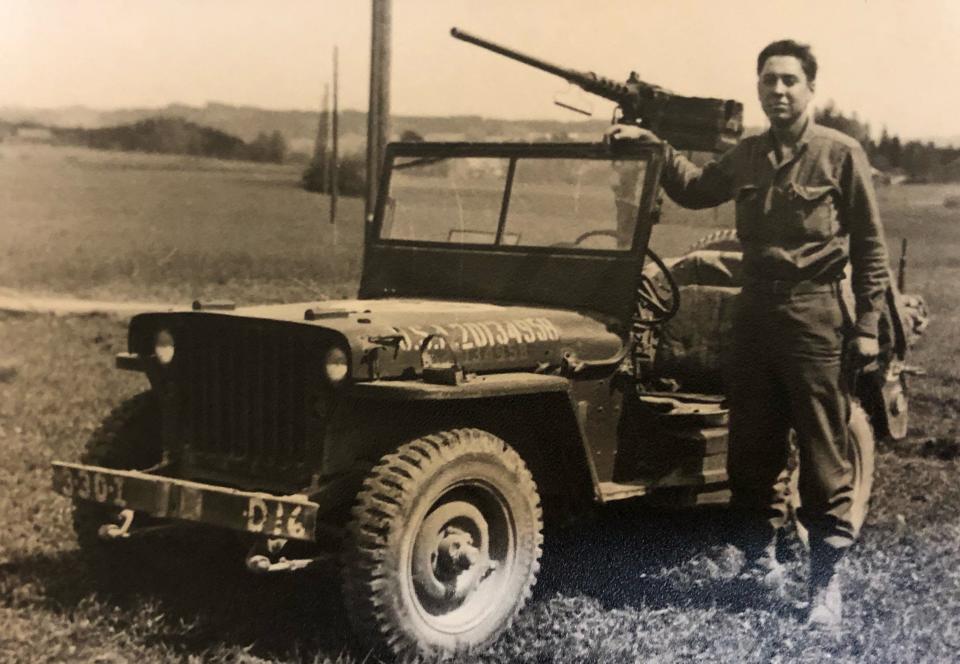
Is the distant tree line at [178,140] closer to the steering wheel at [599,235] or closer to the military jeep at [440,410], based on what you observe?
the military jeep at [440,410]

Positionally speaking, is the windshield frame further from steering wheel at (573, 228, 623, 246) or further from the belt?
the belt

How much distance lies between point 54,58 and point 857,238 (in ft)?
9.95

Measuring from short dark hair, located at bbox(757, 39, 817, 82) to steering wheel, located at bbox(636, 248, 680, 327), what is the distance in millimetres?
867

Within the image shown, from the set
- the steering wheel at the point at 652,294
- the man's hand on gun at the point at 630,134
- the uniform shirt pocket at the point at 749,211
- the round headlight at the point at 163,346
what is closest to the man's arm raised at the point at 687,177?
the man's hand on gun at the point at 630,134

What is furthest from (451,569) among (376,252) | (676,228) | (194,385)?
(676,228)

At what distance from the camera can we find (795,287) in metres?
3.50

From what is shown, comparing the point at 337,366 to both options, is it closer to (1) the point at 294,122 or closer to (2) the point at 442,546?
(2) the point at 442,546

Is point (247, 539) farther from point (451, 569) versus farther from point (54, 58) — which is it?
point (54, 58)

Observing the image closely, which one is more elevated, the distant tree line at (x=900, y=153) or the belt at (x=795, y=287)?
the distant tree line at (x=900, y=153)

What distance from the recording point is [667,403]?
159 inches

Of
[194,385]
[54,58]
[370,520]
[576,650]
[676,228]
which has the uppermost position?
[54,58]

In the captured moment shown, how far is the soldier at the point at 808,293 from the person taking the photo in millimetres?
3482

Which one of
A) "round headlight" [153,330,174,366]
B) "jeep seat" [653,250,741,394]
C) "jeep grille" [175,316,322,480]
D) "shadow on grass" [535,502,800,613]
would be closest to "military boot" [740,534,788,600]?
"shadow on grass" [535,502,800,613]

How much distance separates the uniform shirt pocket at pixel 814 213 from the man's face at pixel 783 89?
0.24 meters
